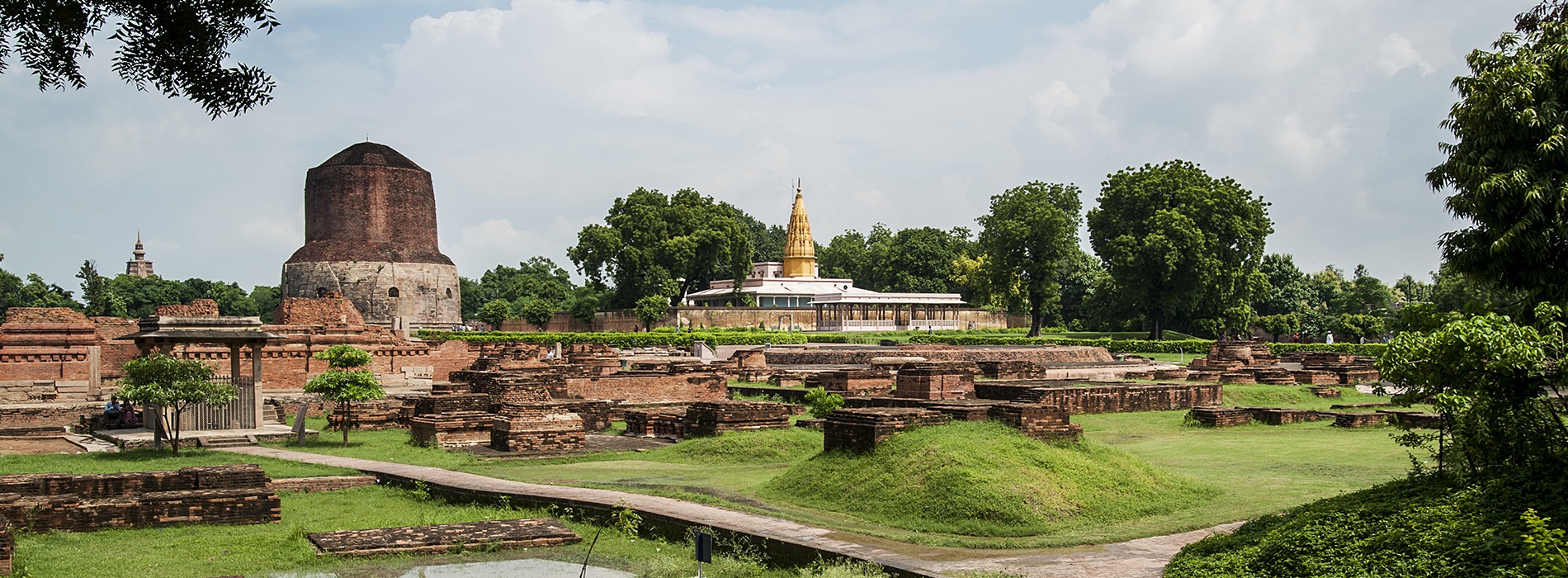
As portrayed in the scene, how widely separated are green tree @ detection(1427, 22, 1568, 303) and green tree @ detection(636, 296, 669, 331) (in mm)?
42843

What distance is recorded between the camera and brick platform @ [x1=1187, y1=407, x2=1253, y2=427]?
17.8 metres

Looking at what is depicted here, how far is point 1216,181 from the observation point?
145ft

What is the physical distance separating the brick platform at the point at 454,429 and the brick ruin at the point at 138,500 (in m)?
4.99

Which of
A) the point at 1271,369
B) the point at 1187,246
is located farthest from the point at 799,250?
the point at 1271,369

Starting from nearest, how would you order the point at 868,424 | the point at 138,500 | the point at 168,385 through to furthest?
the point at 138,500
the point at 868,424
the point at 168,385

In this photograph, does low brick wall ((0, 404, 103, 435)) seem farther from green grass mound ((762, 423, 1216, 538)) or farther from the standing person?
green grass mound ((762, 423, 1216, 538))

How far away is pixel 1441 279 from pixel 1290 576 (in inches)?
1941

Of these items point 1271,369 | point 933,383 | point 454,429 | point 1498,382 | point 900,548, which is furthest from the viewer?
point 1271,369

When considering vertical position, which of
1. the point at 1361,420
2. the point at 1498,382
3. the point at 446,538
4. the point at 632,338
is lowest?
the point at 446,538

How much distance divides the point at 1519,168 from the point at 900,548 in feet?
15.2

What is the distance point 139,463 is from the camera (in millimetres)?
12828

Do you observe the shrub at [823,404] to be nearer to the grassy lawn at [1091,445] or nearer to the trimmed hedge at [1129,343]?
the grassy lawn at [1091,445]

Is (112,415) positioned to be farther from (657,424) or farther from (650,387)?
(650,387)

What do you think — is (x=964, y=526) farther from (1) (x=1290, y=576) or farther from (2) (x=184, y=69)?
(2) (x=184, y=69)
